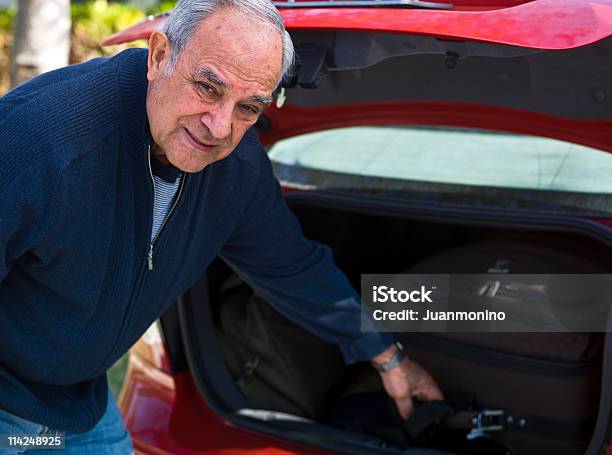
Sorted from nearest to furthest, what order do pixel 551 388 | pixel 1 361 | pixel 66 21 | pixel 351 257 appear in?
pixel 1 361 < pixel 551 388 < pixel 351 257 < pixel 66 21

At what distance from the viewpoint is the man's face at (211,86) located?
4.64 ft

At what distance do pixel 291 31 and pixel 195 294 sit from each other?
0.74 metres

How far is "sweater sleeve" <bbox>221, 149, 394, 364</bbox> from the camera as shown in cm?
195

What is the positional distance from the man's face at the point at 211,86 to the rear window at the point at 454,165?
0.78 m

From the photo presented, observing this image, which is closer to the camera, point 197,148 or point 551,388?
point 197,148

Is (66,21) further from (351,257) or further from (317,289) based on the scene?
(317,289)

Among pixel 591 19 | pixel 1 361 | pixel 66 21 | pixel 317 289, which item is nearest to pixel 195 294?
pixel 317 289

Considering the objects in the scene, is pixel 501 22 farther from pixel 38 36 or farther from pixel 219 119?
pixel 38 36

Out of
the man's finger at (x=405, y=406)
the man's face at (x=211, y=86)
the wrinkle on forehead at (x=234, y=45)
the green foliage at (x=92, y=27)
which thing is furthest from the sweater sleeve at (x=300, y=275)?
the green foliage at (x=92, y=27)

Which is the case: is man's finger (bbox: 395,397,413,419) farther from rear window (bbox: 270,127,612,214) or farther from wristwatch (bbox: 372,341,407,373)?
rear window (bbox: 270,127,612,214)

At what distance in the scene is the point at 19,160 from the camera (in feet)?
4.63

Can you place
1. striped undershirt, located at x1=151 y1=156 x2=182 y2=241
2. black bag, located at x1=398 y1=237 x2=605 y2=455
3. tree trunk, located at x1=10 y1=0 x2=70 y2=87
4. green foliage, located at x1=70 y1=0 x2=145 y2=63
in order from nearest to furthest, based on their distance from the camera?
striped undershirt, located at x1=151 y1=156 x2=182 y2=241
black bag, located at x1=398 y1=237 x2=605 y2=455
tree trunk, located at x1=10 y1=0 x2=70 y2=87
green foliage, located at x1=70 y1=0 x2=145 y2=63

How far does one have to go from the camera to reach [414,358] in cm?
210

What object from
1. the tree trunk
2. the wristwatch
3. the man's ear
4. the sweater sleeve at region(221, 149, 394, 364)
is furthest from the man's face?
the tree trunk
